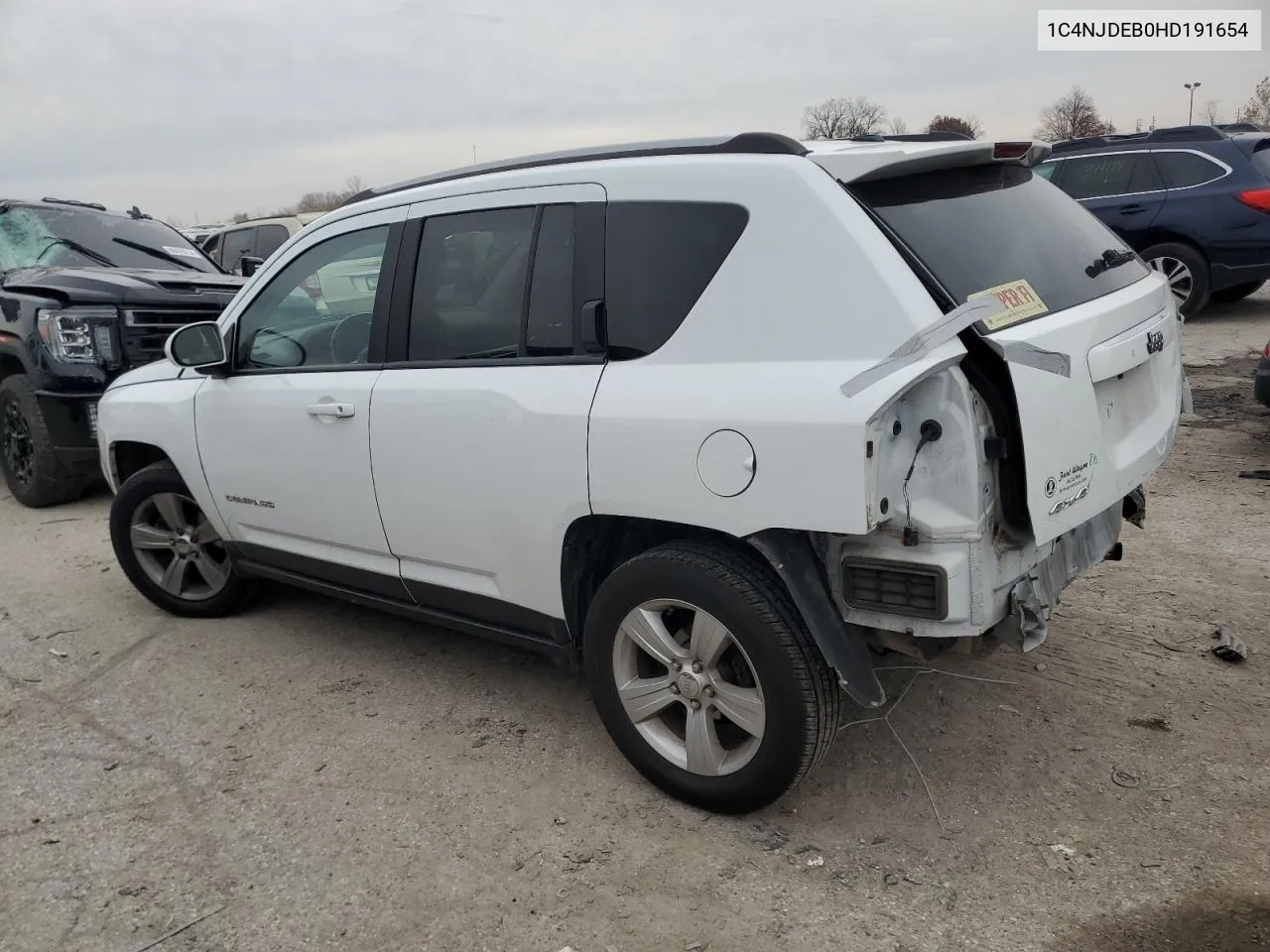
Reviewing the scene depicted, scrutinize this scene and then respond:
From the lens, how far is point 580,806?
3.08 metres

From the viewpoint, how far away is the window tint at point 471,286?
324cm

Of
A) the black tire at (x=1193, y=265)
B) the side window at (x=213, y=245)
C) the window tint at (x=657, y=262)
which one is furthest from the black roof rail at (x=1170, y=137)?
the side window at (x=213, y=245)

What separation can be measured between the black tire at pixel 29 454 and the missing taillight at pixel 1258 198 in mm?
10597

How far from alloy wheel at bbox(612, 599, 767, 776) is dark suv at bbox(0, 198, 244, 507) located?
198 inches

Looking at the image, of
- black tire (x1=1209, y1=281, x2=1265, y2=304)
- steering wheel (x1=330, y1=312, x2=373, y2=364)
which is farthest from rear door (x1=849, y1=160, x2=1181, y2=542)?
black tire (x1=1209, y1=281, x2=1265, y2=304)

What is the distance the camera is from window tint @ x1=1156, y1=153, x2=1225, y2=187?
1012 cm

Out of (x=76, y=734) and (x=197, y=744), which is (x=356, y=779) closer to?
(x=197, y=744)

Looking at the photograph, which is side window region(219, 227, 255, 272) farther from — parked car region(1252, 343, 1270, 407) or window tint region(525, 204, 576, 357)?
parked car region(1252, 343, 1270, 407)

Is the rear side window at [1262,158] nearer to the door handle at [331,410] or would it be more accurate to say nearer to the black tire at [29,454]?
the door handle at [331,410]

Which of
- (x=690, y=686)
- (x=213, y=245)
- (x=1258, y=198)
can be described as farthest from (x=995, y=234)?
(x=213, y=245)

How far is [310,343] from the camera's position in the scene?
3914 millimetres

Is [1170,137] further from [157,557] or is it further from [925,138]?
[157,557]

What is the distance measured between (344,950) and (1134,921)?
1.97m

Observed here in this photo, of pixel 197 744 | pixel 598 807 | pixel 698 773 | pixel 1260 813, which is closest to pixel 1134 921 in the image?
pixel 1260 813
